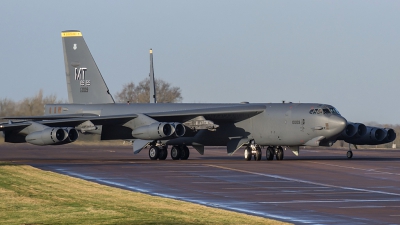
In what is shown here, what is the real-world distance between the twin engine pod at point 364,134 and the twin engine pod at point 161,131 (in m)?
8.24

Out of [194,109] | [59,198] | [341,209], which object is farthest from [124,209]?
[194,109]

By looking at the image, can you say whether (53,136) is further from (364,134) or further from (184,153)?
(364,134)

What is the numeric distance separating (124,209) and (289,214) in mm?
3023

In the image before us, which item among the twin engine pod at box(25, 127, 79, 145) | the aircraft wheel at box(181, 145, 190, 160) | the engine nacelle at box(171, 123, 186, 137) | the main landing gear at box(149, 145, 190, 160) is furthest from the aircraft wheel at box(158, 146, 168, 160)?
the twin engine pod at box(25, 127, 79, 145)

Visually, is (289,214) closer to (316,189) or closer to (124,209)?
(124,209)

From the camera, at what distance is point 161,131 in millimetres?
32469

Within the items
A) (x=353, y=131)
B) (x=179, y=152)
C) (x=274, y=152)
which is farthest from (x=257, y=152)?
(x=353, y=131)

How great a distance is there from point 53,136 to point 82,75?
7.95 meters

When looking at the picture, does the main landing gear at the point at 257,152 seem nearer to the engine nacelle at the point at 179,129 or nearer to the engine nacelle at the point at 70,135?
the engine nacelle at the point at 179,129

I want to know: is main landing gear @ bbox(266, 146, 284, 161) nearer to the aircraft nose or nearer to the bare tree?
the aircraft nose

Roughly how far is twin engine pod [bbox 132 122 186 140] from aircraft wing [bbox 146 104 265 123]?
1.04m

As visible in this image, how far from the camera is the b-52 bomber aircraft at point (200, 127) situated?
3234cm

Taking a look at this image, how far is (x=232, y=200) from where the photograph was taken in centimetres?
1587

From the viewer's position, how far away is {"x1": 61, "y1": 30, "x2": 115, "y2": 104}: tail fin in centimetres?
3903
